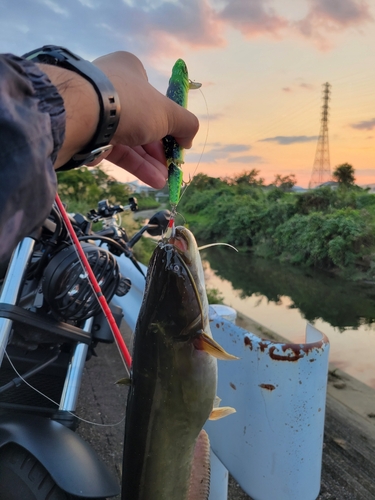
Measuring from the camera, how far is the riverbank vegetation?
Answer: 4.38 m

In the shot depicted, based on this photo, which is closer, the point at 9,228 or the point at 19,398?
the point at 9,228

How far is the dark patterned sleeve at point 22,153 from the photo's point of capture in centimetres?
68

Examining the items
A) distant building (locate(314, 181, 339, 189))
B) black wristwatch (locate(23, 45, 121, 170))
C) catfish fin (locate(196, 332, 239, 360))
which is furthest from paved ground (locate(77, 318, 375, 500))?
distant building (locate(314, 181, 339, 189))

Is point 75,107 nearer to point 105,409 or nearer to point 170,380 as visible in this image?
point 170,380

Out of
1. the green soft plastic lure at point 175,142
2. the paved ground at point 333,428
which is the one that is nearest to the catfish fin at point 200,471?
the paved ground at point 333,428

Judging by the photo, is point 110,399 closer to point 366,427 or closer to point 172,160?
point 366,427

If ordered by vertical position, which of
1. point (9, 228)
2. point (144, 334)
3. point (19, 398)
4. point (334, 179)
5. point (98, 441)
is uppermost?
point (334, 179)

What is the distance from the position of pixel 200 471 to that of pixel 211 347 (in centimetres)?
51

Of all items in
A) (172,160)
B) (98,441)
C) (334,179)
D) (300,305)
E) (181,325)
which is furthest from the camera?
(334,179)

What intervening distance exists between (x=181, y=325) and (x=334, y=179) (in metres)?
5.29

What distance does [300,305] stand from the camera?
4832mm

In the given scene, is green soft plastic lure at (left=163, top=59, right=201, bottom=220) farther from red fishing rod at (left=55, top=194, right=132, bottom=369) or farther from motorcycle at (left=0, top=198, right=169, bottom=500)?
motorcycle at (left=0, top=198, right=169, bottom=500)

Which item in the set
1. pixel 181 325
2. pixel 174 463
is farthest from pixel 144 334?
pixel 174 463

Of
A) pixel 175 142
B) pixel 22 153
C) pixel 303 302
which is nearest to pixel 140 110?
pixel 175 142
